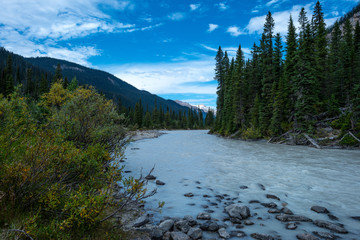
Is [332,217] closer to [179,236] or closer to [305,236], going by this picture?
[305,236]

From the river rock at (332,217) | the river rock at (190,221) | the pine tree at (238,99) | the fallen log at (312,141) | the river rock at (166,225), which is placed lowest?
the river rock at (190,221)

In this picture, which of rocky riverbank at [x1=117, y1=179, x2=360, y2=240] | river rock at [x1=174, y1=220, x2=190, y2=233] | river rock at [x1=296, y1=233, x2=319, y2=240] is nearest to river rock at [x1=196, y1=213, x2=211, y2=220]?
rocky riverbank at [x1=117, y1=179, x2=360, y2=240]

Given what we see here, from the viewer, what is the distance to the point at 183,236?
Answer: 4645 mm

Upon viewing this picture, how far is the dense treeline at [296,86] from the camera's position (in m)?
25.5

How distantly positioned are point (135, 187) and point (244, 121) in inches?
1452

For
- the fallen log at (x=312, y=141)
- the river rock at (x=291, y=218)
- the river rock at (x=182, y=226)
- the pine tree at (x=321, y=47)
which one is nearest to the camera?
the river rock at (x=182, y=226)

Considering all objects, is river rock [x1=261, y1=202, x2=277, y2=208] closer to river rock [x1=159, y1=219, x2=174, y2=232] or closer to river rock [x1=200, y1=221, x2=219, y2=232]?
river rock [x1=200, y1=221, x2=219, y2=232]

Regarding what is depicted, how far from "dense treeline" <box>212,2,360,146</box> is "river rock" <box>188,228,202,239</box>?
2470 centimetres

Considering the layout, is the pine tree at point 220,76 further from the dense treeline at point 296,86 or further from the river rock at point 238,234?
the river rock at point 238,234

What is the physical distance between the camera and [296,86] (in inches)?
1054

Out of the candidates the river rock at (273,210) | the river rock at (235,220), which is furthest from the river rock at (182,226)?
the river rock at (273,210)

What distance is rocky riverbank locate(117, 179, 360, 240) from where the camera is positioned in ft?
15.6

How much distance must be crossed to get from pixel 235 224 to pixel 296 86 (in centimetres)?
2743

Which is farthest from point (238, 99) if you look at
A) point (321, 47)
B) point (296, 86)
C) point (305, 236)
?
point (305, 236)
